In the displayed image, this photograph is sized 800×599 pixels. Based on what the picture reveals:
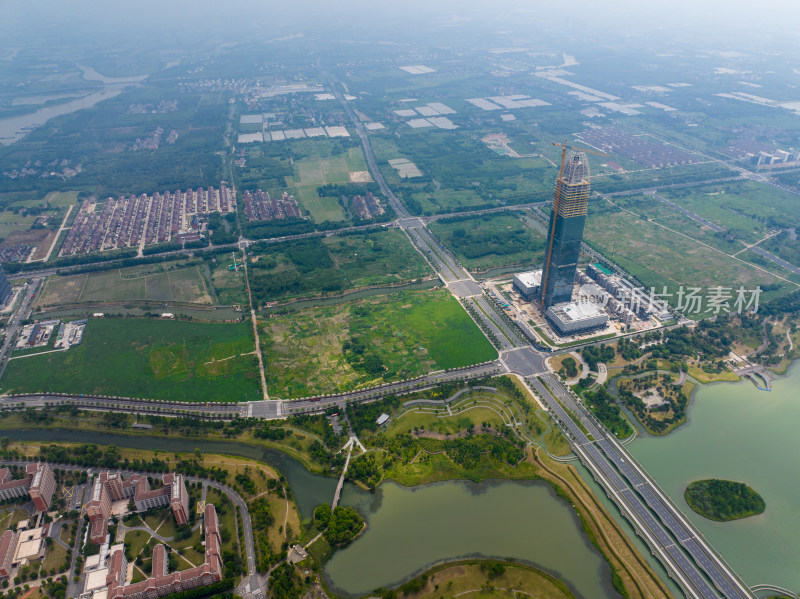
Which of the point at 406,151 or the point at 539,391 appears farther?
the point at 406,151

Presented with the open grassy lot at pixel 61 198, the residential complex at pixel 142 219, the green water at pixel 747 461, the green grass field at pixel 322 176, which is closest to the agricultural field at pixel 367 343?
the green water at pixel 747 461

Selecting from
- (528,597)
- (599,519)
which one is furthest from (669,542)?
(528,597)

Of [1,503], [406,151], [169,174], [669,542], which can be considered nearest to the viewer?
[669,542]

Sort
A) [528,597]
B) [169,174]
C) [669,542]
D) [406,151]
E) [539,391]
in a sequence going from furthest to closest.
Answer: [406,151] → [169,174] → [539,391] → [669,542] → [528,597]

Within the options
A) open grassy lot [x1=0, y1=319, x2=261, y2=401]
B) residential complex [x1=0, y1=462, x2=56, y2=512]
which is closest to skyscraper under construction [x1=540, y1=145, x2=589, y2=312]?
open grassy lot [x1=0, y1=319, x2=261, y2=401]

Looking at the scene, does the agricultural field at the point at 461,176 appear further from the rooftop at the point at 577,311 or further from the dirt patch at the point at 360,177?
the rooftop at the point at 577,311

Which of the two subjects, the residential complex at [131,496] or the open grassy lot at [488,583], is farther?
the residential complex at [131,496]

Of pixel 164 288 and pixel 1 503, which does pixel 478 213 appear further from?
pixel 1 503

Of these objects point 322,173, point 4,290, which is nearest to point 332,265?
point 322,173
